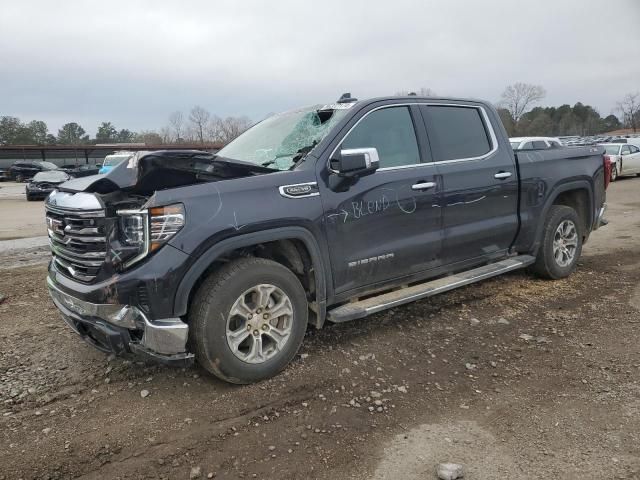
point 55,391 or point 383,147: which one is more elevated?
point 383,147

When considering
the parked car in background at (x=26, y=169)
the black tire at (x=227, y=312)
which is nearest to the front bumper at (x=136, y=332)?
the black tire at (x=227, y=312)

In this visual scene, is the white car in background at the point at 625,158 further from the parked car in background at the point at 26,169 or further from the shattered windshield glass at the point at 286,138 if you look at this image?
the parked car in background at the point at 26,169

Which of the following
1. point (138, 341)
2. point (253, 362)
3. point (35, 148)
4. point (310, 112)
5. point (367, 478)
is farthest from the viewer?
point (35, 148)

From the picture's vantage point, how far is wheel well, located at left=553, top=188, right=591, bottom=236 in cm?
591

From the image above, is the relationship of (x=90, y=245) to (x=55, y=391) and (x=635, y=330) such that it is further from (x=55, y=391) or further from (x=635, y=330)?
(x=635, y=330)

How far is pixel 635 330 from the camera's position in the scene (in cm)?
431

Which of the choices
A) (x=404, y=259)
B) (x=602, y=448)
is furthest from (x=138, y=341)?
(x=602, y=448)

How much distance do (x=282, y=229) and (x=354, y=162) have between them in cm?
71

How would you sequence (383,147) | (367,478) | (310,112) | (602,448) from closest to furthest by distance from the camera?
1. (367,478)
2. (602,448)
3. (383,147)
4. (310,112)

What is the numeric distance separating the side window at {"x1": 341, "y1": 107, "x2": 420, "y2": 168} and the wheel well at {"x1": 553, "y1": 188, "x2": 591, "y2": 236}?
2.63 m

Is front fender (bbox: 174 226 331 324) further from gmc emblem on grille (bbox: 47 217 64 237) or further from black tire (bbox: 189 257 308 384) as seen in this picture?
gmc emblem on grille (bbox: 47 217 64 237)

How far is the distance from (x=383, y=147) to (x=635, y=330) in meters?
2.70

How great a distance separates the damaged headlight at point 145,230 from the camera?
9.85 feet

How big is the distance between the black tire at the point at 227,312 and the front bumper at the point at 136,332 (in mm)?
118
